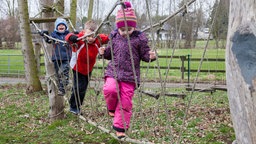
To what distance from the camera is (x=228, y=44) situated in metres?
1.40

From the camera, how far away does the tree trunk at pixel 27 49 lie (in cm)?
763

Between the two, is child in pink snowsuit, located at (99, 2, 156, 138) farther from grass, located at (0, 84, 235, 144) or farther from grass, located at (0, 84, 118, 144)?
grass, located at (0, 84, 118, 144)

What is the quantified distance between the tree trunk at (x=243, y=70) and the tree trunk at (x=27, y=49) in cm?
687

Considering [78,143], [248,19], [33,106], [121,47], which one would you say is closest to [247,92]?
[248,19]

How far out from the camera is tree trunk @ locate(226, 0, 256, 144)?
1.28 meters

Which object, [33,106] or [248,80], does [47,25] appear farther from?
[248,80]

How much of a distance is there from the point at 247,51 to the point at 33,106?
5.80 metres

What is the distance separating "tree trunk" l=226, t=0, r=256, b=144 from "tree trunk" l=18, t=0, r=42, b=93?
6.87m

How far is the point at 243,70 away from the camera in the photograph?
1312 millimetres

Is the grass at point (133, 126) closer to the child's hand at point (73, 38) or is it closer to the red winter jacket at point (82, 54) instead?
the red winter jacket at point (82, 54)

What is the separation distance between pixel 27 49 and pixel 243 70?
23.2 feet

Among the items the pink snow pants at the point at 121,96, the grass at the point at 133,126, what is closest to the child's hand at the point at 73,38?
the grass at the point at 133,126

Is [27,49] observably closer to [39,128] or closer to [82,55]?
[39,128]

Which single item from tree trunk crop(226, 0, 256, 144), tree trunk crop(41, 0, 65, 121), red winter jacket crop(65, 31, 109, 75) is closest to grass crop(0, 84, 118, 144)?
tree trunk crop(41, 0, 65, 121)
